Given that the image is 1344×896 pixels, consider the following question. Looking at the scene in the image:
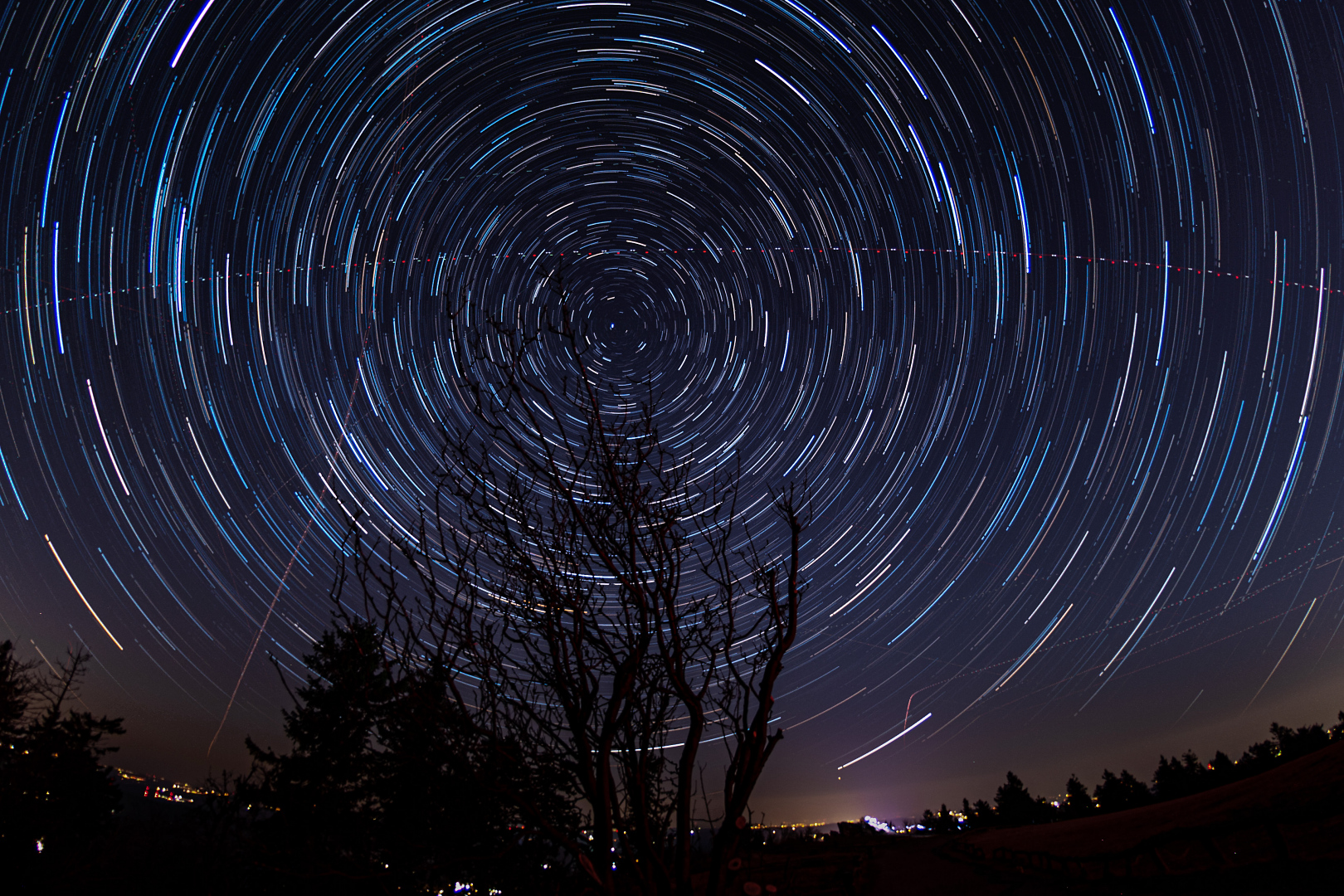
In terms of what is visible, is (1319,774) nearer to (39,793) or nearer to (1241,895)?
(1241,895)

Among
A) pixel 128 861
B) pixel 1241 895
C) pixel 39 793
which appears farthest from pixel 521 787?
pixel 128 861

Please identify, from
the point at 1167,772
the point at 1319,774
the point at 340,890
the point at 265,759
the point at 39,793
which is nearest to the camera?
the point at 340,890

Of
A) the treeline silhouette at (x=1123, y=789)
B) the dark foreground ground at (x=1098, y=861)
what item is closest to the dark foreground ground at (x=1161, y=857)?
the dark foreground ground at (x=1098, y=861)

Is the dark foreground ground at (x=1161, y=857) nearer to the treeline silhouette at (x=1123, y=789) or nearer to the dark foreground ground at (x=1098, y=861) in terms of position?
the dark foreground ground at (x=1098, y=861)

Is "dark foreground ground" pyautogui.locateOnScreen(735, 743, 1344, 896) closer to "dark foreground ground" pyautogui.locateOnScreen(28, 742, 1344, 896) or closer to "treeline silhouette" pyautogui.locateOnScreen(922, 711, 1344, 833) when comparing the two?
"dark foreground ground" pyautogui.locateOnScreen(28, 742, 1344, 896)

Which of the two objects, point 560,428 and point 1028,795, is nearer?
point 560,428

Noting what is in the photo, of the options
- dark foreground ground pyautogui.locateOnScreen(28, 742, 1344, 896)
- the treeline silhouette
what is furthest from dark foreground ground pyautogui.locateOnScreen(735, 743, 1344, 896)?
the treeline silhouette
